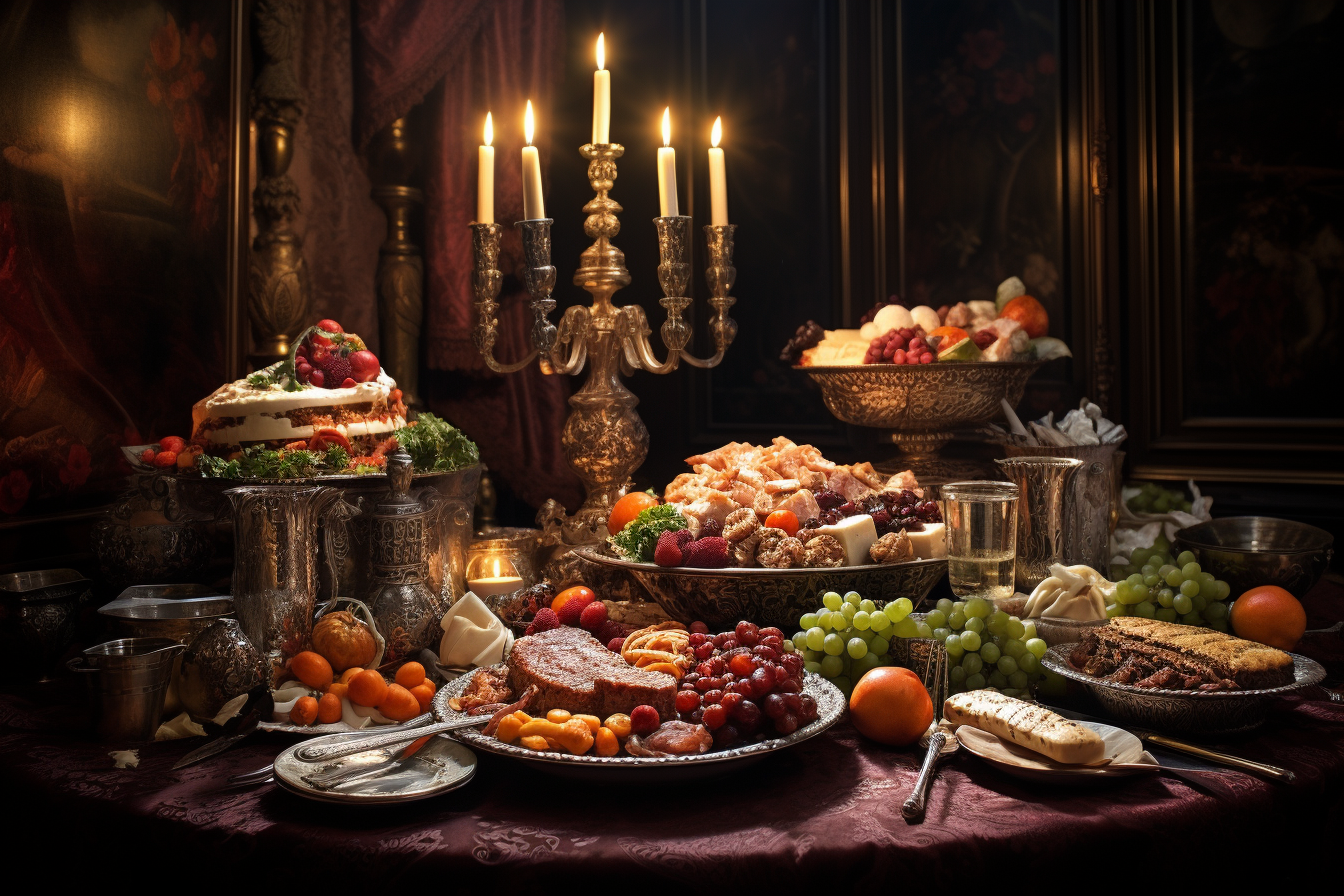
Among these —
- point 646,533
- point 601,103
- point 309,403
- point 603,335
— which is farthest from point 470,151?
point 646,533

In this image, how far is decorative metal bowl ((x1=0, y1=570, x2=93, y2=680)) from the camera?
2000 mm

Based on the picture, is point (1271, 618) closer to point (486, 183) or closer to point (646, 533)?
point (646, 533)

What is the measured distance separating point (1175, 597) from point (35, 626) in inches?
89.7

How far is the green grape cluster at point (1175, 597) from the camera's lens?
6.73ft

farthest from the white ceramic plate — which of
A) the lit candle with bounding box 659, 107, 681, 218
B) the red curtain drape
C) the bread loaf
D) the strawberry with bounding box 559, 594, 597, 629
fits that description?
the red curtain drape

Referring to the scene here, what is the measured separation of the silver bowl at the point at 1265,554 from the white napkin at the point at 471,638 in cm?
165

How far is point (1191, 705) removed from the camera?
5.26 ft

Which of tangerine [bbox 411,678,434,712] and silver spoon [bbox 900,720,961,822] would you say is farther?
tangerine [bbox 411,678,434,712]

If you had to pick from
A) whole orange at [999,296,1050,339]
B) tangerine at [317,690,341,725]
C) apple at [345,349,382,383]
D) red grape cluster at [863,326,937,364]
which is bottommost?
tangerine at [317,690,341,725]

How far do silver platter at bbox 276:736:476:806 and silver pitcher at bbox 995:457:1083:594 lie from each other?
1194 millimetres

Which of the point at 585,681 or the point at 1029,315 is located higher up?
the point at 1029,315

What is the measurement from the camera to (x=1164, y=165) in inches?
141

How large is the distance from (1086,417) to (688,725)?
6.20 feet

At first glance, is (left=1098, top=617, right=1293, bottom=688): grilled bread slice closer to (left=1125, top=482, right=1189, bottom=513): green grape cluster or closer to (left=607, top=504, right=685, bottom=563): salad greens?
(left=607, top=504, right=685, bottom=563): salad greens
